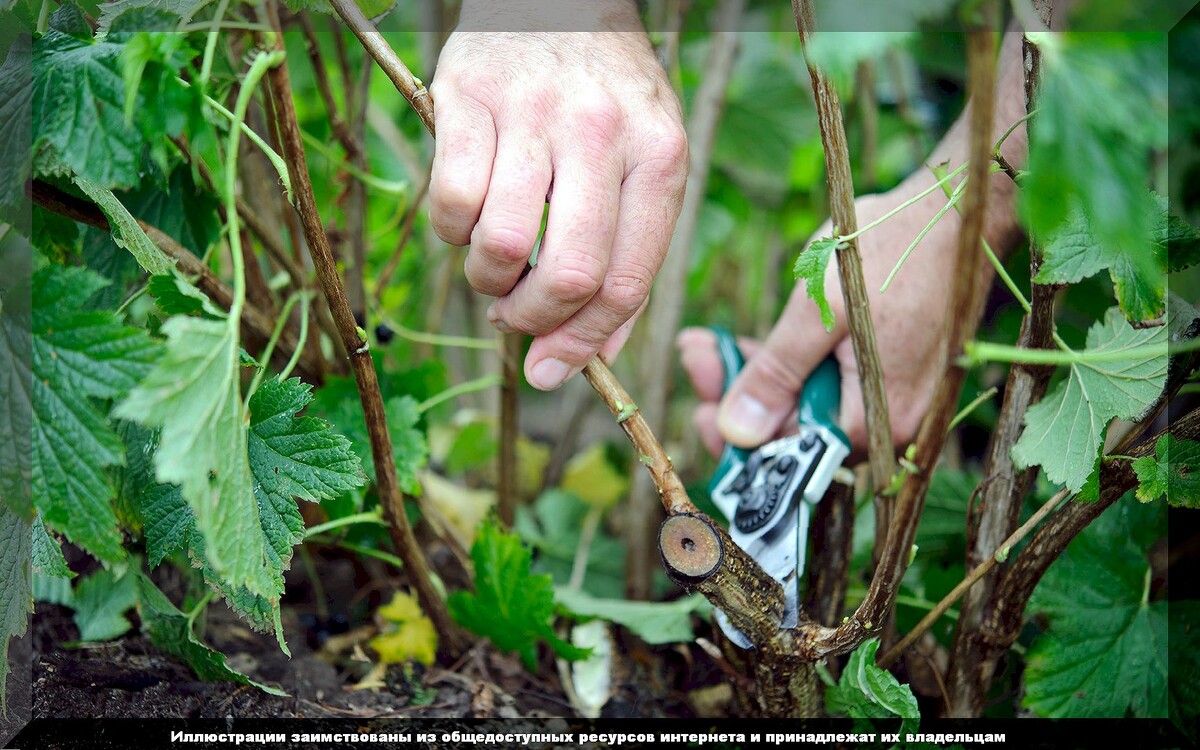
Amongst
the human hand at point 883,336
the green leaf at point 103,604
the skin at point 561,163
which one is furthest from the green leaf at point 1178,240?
the green leaf at point 103,604

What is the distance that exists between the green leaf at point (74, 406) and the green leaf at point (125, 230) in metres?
0.10

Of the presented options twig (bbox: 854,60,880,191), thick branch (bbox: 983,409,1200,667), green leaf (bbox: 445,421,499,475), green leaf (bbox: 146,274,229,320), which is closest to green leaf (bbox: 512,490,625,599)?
green leaf (bbox: 445,421,499,475)

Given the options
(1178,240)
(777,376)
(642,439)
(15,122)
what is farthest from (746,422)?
(15,122)

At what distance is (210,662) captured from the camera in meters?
0.83

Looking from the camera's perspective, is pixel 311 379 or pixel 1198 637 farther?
pixel 311 379

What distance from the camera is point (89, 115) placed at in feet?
1.98

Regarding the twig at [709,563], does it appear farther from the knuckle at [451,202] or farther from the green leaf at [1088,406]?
the green leaf at [1088,406]

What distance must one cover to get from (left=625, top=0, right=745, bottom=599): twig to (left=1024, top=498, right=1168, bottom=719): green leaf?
2.39 ft

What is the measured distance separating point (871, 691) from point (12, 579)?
0.81 metres

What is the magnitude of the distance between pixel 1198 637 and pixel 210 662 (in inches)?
41.9

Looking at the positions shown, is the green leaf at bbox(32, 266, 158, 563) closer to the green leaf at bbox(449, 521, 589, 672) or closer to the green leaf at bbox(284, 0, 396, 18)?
the green leaf at bbox(284, 0, 396, 18)

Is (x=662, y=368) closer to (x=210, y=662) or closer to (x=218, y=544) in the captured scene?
(x=210, y=662)

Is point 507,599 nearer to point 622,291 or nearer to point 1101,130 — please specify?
point 622,291

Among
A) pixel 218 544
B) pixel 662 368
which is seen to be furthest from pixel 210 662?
pixel 662 368
